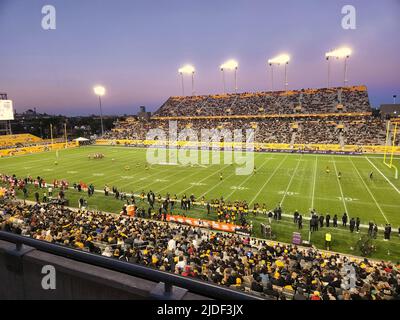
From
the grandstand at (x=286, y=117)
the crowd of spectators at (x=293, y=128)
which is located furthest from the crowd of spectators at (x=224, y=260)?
the crowd of spectators at (x=293, y=128)

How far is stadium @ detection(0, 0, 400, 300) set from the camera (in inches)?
341

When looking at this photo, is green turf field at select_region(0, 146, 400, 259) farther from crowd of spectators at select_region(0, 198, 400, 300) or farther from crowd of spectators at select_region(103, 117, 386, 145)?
crowd of spectators at select_region(103, 117, 386, 145)

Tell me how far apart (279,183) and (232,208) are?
1034cm

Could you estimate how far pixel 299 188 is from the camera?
26.7 meters

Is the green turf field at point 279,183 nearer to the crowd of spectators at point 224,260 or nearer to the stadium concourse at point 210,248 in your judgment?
the stadium concourse at point 210,248

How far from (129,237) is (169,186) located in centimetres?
1498

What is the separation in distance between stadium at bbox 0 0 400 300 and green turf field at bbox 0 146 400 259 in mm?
138

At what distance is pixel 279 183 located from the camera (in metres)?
28.7

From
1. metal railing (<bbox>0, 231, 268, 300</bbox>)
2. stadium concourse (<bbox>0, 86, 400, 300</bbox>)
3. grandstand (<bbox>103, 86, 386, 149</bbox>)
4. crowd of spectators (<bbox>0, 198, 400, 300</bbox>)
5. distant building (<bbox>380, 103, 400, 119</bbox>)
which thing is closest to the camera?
metal railing (<bbox>0, 231, 268, 300</bbox>)

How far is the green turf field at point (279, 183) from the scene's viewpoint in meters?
19.8

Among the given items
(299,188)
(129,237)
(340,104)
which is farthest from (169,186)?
(340,104)

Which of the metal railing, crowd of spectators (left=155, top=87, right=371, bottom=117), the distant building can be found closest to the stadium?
the metal railing
